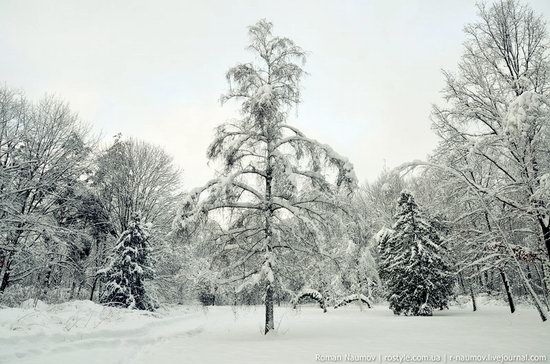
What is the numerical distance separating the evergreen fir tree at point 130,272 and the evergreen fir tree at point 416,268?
15.3 metres

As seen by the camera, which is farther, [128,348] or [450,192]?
[450,192]

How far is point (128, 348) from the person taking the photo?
864cm

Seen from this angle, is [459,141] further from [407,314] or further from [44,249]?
[44,249]

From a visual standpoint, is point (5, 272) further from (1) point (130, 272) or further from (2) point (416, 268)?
(2) point (416, 268)

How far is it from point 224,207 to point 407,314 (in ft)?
44.0

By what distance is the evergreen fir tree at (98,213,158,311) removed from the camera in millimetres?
19375

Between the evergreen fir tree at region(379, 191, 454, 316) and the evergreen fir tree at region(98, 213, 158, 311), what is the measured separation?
15276 mm

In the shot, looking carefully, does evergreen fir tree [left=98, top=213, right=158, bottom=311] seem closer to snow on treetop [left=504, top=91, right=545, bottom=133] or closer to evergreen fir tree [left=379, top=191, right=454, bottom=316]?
evergreen fir tree [left=379, top=191, right=454, bottom=316]

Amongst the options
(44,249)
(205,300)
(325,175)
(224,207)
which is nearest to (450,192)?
(325,175)

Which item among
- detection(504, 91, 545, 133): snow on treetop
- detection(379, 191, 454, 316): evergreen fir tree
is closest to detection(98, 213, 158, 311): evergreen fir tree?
detection(379, 191, 454, 316): evergreen fir tree

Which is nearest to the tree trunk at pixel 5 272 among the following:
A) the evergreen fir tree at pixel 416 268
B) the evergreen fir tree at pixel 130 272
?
the evergreen fir tree at pixel 130 272

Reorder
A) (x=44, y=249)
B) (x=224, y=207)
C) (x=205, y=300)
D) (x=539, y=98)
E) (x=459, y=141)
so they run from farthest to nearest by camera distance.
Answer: (x=205, y=300) → (x=44, y=249) → (x=459, y=141) → (x=224, y=207) → (x=539, y=98)

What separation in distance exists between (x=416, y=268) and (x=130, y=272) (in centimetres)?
1691

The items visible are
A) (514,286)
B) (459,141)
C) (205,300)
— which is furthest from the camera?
(205,300)
